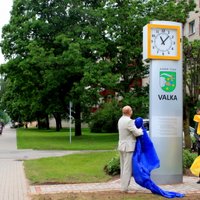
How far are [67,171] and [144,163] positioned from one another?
5.02 meters

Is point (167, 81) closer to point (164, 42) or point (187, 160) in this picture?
point (164, 42)

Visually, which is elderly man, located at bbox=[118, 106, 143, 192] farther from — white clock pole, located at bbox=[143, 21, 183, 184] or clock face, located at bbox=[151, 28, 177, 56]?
clock face, located at bbox=[151, 28, 177, 56]

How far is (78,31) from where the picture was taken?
35188 mm

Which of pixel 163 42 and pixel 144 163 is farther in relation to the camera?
pixel 163 42

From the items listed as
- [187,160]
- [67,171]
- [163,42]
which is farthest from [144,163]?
[67,171]

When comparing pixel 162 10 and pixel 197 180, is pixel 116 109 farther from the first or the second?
pixel 197 180

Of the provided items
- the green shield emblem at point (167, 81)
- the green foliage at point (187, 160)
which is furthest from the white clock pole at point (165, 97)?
the green foliage at point (187, 160)

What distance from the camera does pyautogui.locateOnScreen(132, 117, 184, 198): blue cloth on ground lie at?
960 centimetres

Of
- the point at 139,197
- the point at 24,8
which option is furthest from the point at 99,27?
the point at 139,197

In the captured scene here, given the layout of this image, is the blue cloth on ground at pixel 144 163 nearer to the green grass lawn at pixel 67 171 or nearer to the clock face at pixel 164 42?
the clock face at pixel 164 42

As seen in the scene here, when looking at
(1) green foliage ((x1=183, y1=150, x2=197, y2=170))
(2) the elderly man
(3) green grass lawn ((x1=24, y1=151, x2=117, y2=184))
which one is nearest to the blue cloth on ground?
(2) the elderly man

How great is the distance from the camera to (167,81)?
38.1ft

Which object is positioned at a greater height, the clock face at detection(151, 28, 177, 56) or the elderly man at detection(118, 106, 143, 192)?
the clock face at detection(151, 28, 177, 56)

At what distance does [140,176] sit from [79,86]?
23753 mm
